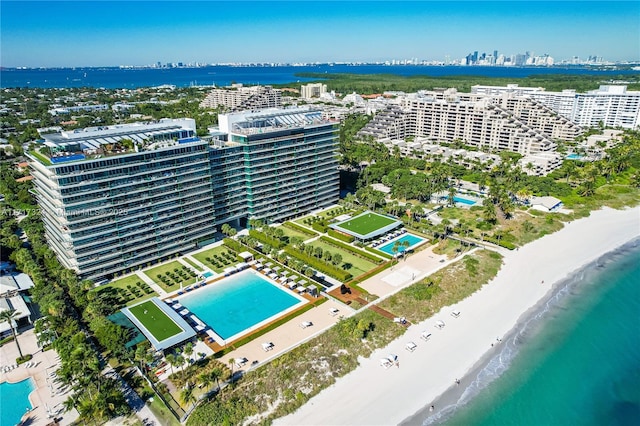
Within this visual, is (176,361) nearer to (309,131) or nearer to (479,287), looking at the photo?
(479,287)

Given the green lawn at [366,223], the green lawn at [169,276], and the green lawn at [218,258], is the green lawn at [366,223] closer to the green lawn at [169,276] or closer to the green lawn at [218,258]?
the green lawn at [218,258]

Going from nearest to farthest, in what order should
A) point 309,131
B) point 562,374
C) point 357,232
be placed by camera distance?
point 562,374 → point 357,232 → point 309,131

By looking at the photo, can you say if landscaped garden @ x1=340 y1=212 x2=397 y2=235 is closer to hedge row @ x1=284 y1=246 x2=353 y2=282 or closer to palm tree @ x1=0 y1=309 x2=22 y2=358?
hedge row @ x1=284 y1=246 x2=353 y2=282

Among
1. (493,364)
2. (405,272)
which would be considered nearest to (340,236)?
(405,272)

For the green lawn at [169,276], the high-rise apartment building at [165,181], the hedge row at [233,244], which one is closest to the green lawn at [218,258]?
the hedge row at [233,244]

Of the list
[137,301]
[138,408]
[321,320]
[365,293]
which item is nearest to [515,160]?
[365,293]

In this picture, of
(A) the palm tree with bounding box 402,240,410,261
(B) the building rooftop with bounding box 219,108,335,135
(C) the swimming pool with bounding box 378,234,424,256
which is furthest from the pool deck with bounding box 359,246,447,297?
(B) the building rooftop with bounding box 219,108,335,135
